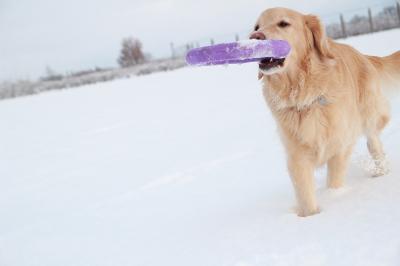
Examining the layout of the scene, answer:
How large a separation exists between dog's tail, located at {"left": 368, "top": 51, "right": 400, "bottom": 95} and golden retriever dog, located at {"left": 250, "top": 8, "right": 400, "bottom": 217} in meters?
0.73

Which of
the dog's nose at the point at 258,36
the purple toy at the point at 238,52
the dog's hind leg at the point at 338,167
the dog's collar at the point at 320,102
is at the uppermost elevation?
the dog's nose at the point at 258,36

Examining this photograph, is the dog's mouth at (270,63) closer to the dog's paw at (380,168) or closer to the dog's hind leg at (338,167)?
the dog's hind leg at (338,167)

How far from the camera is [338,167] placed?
3.27 metres

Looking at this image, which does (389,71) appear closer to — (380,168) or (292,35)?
(380,168)

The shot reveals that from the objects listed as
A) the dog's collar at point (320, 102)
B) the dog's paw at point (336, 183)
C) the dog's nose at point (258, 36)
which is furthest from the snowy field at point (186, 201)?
the dog's nose at point (258, 36)

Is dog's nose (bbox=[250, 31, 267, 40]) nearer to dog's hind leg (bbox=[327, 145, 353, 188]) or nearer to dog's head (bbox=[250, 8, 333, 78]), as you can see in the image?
dog's head (bbox=[250, 8, 333, 78])

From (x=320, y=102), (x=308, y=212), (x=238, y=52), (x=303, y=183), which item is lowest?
(x=308, y=212)

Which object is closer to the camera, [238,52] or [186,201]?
[238,52]

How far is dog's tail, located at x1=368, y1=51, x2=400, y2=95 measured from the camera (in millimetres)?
3922

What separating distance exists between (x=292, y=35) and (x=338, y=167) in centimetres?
103

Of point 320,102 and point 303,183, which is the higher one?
point 320,102

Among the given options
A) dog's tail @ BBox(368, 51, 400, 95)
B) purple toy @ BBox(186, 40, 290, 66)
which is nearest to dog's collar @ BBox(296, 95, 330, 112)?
purple toy @ BBox(186, 40, 290, 66)

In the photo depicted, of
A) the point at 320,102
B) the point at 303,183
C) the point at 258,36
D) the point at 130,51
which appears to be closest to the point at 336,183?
the point at 303,183

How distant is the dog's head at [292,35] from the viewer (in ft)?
9.79
